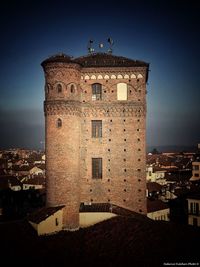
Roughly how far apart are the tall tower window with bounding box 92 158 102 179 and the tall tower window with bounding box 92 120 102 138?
1750mm

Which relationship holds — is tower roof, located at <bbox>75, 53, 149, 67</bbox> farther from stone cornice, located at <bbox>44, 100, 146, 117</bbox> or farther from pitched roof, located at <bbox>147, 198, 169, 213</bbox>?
pitched roof, located at <bbox>147, 198, 169, 213</bbox>

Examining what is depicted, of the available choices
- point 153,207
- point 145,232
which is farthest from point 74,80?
point 153,207

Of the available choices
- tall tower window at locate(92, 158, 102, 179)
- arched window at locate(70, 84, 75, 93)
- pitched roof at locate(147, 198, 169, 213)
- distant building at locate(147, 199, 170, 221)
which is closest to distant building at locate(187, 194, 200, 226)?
distant building at locate(147, 199, 170, 221)

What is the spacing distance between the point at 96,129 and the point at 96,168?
284cm

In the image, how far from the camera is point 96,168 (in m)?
22.9

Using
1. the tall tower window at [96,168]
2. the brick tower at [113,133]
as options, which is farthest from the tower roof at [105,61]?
the tall tower window at [96,168]

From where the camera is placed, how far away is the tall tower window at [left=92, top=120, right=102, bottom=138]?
22922 millimetres

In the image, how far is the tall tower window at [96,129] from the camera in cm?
2292

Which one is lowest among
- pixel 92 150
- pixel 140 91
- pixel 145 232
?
pixel 145 232

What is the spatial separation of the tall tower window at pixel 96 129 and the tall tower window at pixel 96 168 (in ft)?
5.74

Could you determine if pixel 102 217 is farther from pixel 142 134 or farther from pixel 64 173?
pixel 142 134

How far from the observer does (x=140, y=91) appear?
23.0m

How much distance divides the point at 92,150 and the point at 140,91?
5.54 m

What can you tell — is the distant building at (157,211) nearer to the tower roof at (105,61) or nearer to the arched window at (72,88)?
the tower roof at (105,61)
